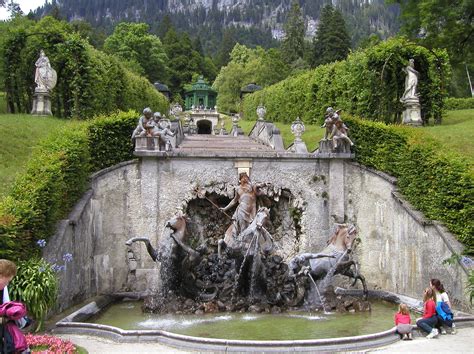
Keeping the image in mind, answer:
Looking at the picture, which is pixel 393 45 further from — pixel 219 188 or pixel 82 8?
pixel 82 8

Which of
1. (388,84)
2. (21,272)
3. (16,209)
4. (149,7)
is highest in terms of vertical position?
(149,7)

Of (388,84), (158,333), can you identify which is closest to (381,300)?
(158,333)

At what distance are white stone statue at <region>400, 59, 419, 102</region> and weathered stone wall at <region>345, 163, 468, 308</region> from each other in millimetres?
7466

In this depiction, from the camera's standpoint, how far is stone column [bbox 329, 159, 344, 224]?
53.9 feet

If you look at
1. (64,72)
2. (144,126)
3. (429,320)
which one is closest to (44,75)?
(64,72)

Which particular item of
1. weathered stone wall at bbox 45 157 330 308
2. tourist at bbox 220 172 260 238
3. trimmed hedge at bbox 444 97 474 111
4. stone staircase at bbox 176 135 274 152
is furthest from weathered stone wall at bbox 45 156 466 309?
trimmed hedge at bbox 444 97 474 111

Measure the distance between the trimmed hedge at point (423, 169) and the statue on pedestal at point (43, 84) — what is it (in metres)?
12.8

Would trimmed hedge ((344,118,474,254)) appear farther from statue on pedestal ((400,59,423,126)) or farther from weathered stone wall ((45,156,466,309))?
statue on pedestal ((400,59,423,126))

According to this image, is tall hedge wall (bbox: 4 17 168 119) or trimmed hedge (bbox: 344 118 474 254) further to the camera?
tall hedge wall (bbox: 4 17 168 119)

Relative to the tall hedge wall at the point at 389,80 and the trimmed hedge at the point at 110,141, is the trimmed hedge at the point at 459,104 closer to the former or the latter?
the tall hedge wall at the point at 389,80

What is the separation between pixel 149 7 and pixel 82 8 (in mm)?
25835

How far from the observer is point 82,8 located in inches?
7830

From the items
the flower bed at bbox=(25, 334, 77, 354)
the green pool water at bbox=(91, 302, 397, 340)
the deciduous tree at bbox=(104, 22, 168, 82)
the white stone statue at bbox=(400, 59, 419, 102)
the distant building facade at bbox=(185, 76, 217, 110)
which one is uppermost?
the deciduous tree at bbox=(104, 22, 168, 82)

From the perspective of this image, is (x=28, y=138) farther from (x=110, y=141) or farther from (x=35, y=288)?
(x=35, y=288)
